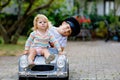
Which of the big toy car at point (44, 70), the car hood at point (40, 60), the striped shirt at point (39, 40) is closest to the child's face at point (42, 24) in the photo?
the striped shirt at point (39, 40)

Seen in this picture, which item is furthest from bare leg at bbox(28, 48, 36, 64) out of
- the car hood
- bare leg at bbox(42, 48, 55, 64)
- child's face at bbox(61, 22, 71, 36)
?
child's face at bbox(61, 22, 71, 36)

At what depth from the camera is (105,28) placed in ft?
84.9

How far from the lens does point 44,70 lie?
358 inches

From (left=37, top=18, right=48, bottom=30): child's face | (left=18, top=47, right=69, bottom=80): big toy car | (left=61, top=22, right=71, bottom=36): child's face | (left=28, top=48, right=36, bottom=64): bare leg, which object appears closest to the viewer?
(left=18, top=47, right=69, bottom=80): big toy car

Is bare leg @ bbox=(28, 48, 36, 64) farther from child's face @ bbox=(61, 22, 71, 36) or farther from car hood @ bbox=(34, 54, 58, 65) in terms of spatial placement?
child's face @ bbox=(61, 22, 71, 36)

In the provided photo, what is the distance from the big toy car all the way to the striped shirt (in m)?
0.43

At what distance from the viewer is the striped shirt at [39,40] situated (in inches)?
373

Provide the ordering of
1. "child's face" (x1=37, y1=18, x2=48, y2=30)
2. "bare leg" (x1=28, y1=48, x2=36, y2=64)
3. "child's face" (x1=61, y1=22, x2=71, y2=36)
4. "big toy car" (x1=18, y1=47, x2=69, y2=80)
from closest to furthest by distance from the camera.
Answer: "big toy car" (x1=18, y1=47, x2=69, y2=80), "bare leg" (x1=28, y1=48, x2=36, y2=64), "child's face" (x1=37, y1=18, x2=48, y2=30), "child's face" (x1=61, y1=22, x2=71, y2=36)

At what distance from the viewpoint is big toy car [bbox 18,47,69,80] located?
902 cm

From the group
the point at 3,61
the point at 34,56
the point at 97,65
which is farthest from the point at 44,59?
the point at 3,61

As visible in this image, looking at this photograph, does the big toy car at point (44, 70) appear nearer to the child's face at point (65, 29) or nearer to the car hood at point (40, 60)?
the car hood at point (40, 60)

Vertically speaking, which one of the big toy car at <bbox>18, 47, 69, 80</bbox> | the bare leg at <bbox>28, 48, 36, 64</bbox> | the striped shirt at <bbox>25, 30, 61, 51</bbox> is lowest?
the big toy car at <bbox>18, 47, 69, 80</bbox>

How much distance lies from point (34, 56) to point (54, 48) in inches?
22.0

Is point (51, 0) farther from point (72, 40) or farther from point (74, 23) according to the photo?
point (74, 23)
